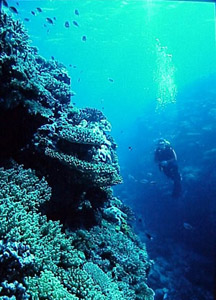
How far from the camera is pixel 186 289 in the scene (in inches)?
496

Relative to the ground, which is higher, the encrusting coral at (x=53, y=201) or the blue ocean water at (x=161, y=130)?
the blue ocean water at (x=161, y=130)

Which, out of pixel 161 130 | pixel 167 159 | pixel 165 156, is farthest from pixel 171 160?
pixel 161 130

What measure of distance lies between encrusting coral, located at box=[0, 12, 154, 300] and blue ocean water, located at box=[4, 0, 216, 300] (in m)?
3.48

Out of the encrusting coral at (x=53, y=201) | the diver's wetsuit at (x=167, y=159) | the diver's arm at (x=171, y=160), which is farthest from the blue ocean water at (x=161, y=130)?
the encrusting coral at (x=53, y=201)

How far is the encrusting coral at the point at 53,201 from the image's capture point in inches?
134

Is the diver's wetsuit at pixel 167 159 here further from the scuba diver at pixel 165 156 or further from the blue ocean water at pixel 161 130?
the blue ocean water at pixel 161 130

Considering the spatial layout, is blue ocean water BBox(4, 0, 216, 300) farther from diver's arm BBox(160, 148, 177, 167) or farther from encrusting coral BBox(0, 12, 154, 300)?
encrusting coral BBox(0, 12, 154, 300)

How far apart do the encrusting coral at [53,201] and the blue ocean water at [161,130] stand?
11.4 feet

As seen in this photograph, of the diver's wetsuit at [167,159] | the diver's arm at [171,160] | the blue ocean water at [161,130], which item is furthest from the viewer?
the diver's arm at [171,160]

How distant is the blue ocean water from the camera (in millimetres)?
14883

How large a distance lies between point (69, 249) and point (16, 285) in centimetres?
144

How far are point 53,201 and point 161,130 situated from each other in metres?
32.2

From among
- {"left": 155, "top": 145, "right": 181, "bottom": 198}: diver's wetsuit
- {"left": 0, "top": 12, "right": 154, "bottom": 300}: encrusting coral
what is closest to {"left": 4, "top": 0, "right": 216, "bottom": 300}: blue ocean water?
{"left": 155, "top": 145, "right": 181, "bottom": 198}: diver's wetsuit

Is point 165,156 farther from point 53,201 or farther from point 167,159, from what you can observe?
point 53,201
